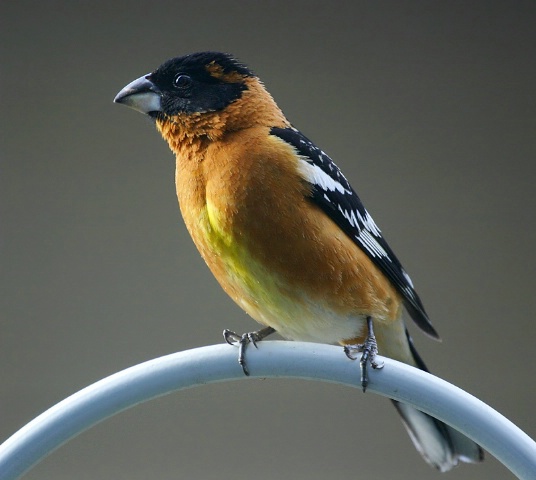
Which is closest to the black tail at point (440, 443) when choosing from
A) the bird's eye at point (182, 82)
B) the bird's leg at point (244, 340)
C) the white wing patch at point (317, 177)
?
the bird's leg at point (244, 340)

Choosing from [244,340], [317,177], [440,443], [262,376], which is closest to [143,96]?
[317,177]

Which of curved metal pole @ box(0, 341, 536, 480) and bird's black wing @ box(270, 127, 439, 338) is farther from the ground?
bird's black wing @ box(270, 127, 439, 338)

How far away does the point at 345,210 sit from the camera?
200 centimetres

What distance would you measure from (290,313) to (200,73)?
0.64 meters

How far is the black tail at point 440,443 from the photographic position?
205 centimetres

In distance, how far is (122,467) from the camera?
12.2ft

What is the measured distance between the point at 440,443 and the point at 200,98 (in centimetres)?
101

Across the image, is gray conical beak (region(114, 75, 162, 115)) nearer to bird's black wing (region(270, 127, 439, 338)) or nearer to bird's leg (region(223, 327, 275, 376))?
bird's black wing (region(270, 127, 439, 338))

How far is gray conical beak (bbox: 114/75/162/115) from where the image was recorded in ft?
6.51

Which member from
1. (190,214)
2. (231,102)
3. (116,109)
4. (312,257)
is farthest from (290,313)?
(116,109)

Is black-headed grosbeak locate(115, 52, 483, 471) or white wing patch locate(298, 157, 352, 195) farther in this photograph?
white wing patch locate(298, 157, 352, 195)

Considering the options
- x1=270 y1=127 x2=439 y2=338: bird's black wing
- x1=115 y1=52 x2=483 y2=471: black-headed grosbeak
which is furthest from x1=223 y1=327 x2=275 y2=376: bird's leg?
x1=270 y1=127 x2=439 y2=338: bird's black wing

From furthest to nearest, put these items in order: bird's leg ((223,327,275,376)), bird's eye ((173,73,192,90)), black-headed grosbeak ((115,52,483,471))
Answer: bird's eye ((173,73,192,90)) < black-headed grosbeak ((115,52,483,471)) < bird's leg ((223,327,275,376))

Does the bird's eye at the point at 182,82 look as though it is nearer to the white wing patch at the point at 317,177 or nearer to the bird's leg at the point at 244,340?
the white wing patch at the point at 317,177
